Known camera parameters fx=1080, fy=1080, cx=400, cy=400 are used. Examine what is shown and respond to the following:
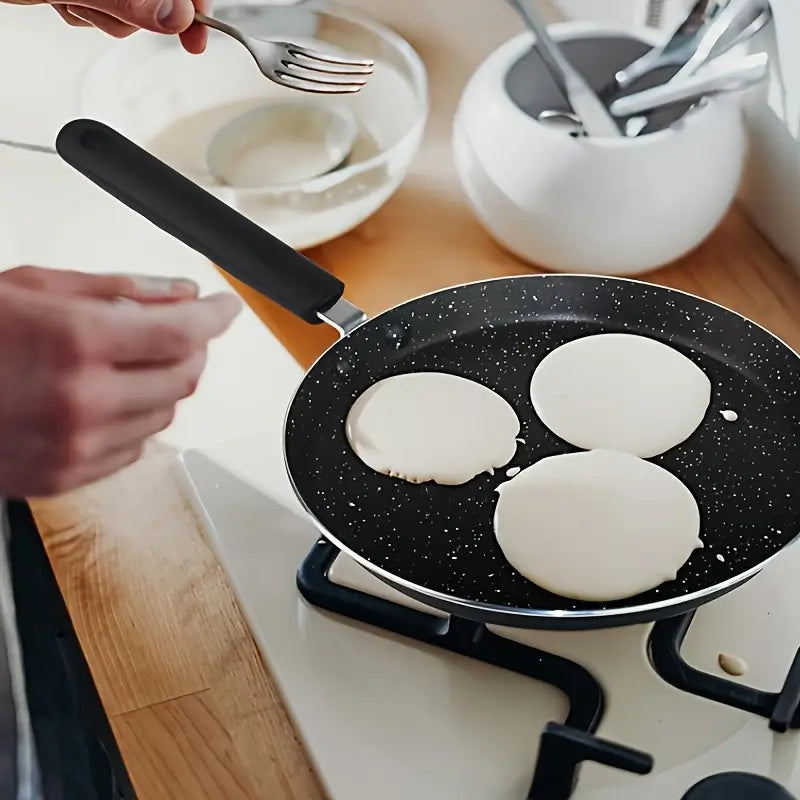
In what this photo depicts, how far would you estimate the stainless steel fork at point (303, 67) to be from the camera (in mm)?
824

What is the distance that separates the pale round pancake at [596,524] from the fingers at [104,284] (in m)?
0.30

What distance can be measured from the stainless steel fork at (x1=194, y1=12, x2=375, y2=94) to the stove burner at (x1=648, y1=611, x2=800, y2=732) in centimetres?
47

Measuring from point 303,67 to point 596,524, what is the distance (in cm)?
43

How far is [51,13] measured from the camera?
1257 mm

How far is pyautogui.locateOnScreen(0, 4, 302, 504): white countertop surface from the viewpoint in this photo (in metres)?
0.77

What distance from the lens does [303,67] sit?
83cm

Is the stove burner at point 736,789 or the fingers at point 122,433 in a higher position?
the stove burner at point 736,789

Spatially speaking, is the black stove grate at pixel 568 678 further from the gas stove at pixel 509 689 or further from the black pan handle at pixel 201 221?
the black pan handle at pixel 201 221

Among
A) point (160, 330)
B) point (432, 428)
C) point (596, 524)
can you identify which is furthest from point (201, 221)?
point (596, 524)

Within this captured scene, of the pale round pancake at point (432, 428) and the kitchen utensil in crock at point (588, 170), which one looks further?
the kitchen utensil in crock at point (588, 170)

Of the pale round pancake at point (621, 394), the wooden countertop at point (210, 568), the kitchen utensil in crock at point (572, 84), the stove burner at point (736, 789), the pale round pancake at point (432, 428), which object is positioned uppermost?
the kitchen utensil in crock at point (572, 84)

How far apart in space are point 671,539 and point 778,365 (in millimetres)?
159

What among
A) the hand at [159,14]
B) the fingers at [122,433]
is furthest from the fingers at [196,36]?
the fingers at [122,433]

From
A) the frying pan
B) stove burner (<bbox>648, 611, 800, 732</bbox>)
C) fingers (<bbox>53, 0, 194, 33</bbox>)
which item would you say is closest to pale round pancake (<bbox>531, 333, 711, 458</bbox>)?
the frying pan
